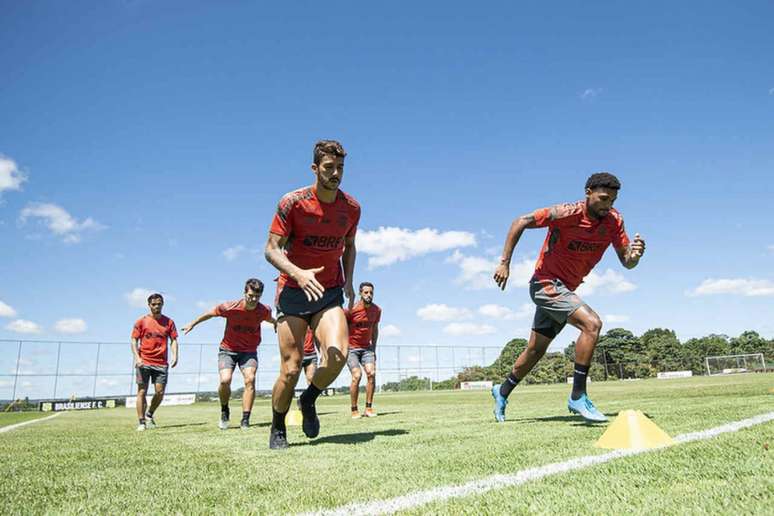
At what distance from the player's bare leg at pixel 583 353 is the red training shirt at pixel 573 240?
607 mm

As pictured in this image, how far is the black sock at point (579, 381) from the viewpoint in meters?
5.54

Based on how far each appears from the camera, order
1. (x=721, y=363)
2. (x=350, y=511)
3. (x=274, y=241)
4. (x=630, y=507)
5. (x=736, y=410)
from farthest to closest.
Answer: (x=721, y=363)
(x=736, y=410)
(x=274, y=241)
(x=350, y=511)
(x=630, y=507)

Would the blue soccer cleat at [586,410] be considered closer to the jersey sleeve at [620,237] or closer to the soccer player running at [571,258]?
the soccer player running at [571,258]

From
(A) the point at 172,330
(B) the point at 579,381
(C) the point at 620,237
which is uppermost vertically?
(C) the point at 620,237

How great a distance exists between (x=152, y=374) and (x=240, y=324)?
7.54 feet

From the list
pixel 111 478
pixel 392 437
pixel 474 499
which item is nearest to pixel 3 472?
pixel 111 478

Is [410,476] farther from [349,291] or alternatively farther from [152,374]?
[152,374]

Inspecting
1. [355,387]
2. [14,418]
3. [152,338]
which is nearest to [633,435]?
[355,387]

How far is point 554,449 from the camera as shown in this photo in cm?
359

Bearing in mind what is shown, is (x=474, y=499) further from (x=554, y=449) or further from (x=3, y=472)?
(x=3, y=472)

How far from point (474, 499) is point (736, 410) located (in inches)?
182

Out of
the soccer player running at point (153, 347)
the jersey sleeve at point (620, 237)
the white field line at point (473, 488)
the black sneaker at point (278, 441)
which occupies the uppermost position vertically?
the jersey sleeve at point (620, 237)

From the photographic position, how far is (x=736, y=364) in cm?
6281

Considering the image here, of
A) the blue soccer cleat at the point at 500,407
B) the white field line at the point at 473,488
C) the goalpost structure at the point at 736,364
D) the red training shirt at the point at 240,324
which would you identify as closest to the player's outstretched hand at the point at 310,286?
the white field line at the point at 473,488
